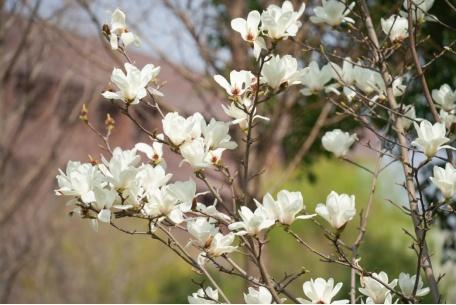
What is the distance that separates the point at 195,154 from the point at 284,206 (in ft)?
0.74

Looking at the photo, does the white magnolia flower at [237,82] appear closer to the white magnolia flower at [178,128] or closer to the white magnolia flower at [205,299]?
the white magnolia flower at [178,128]

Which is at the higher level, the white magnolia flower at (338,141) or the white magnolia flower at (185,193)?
the white magnolia flower at (338,141)

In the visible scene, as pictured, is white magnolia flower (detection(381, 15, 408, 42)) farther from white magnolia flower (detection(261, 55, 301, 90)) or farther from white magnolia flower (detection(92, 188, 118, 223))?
white magnolia flower (detection(92, 188, 118, 223))

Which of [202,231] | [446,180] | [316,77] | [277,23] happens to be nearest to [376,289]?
[446,180]

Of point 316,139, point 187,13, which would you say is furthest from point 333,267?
point 187,13

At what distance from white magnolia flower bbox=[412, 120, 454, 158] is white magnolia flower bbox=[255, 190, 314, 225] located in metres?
0.35

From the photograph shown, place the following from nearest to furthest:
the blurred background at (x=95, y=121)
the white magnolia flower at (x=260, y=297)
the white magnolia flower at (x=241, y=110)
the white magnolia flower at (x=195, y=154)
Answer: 1. the white magnolia flower at (x=260, y=297)
2. the white magnolia flower at (x=195, y=154)
3. the white magnolia flower at (x=241, y=110)
4. the blurred background at (x=95, y=121)

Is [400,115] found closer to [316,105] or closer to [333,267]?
[316,105]

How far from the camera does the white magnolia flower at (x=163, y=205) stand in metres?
1.66

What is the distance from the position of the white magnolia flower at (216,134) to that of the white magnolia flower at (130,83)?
0.16 metres

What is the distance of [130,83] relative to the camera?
1.78 metres

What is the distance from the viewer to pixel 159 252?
11.9 meters

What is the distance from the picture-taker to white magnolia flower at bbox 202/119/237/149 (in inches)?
70.3

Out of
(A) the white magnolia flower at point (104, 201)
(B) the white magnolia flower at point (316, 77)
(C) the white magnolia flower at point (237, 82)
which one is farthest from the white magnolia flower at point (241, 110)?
(B) the white magnolia flower at point (316, 77)
